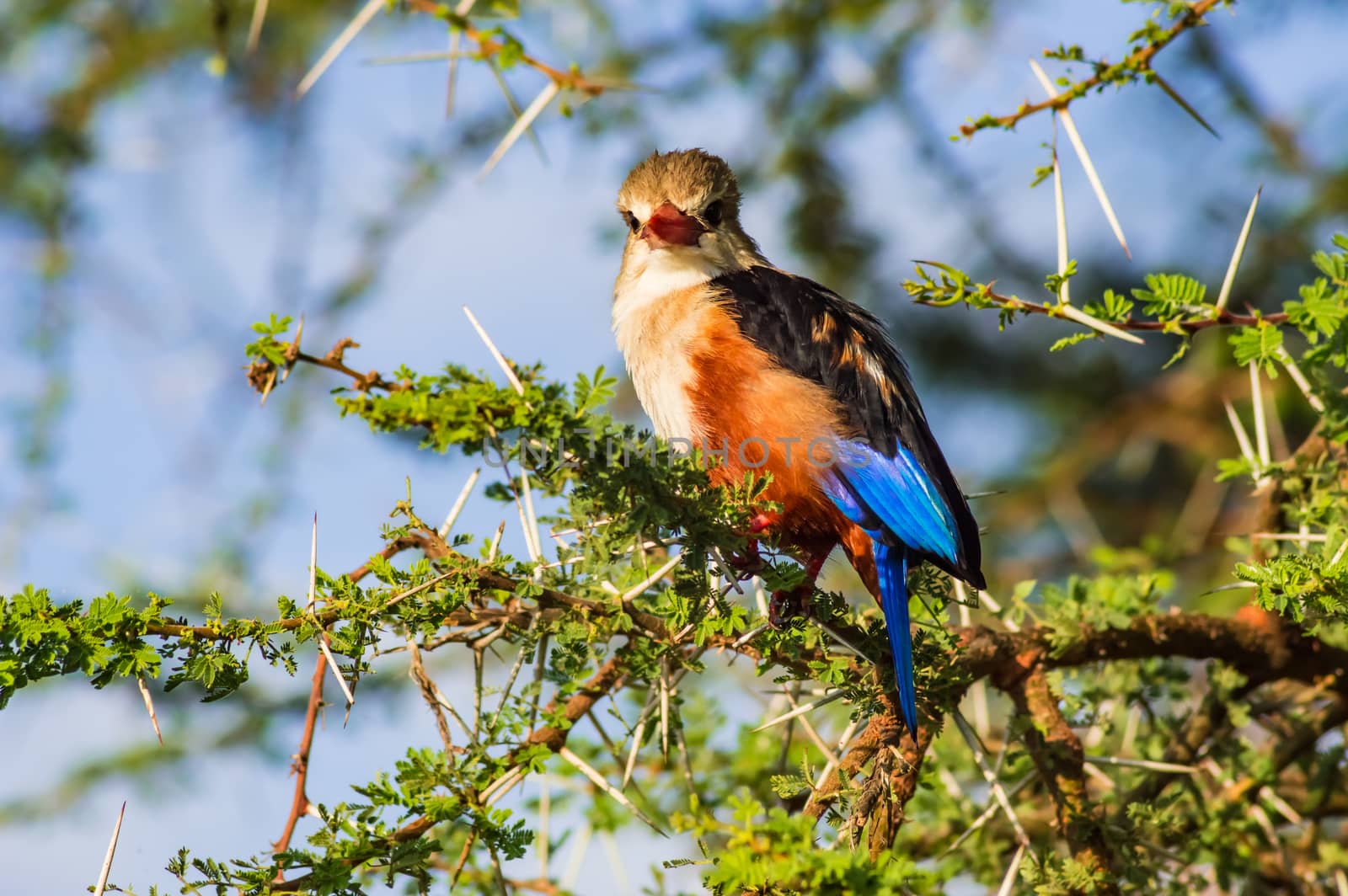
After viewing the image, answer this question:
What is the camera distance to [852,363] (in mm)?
3154

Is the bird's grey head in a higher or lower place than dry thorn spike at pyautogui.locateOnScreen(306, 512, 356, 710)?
higher

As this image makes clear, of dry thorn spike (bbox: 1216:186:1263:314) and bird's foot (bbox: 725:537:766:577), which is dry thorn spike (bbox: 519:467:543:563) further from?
dry thorn spike (bbox: 1216:186:1263:314)

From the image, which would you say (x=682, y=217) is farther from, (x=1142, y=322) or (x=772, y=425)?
(x=1142, y=322)

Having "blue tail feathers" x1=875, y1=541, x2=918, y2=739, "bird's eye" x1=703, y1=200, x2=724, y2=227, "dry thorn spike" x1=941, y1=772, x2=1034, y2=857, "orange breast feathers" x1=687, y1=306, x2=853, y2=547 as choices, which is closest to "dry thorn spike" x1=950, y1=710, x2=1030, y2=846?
"dry thorn spike" x1=941, y1=772, x2=1034, y2=857

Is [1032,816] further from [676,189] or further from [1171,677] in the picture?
[676,189]

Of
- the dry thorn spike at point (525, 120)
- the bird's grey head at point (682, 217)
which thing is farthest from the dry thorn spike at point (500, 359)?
the bird's grey head at point (682, 217)

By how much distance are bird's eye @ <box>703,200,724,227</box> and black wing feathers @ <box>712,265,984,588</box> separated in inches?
22.0

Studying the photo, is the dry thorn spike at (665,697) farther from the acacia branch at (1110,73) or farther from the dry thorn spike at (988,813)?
the acacia branch at (1110,73)

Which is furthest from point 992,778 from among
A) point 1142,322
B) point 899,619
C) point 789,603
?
point 1142,322

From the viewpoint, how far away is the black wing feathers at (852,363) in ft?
9.95

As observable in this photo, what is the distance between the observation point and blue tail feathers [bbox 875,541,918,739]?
214cm

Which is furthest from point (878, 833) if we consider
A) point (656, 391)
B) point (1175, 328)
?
point (656, 391)

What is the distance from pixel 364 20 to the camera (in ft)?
6.56

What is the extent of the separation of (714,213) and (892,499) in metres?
1.45
